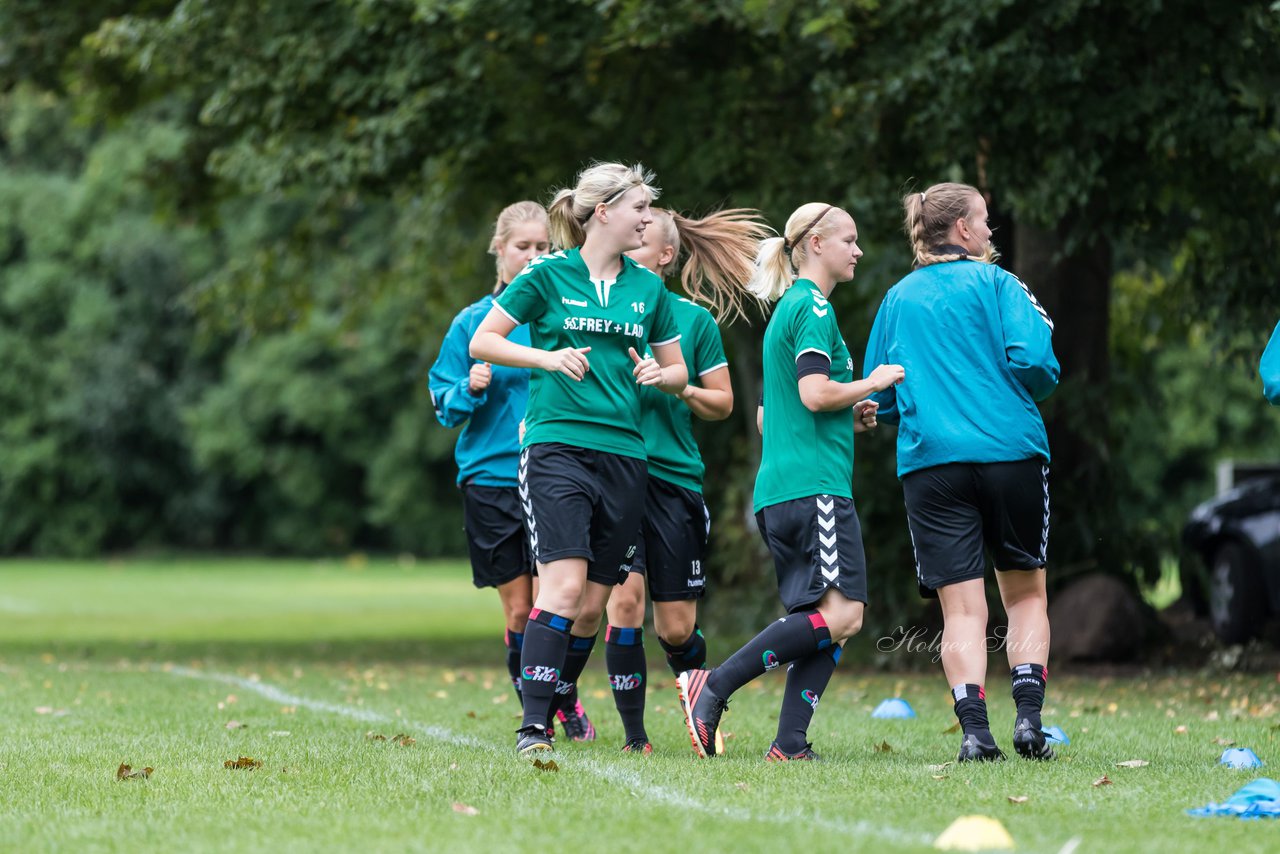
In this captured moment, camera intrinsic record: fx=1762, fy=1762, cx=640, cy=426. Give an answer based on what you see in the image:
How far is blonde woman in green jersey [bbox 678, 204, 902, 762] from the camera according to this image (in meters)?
6.28

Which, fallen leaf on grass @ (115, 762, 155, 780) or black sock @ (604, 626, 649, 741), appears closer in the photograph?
fallen leaf on grass @ (115, 762, 155, 780)

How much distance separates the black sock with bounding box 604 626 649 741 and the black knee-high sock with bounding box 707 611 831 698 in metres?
0.71

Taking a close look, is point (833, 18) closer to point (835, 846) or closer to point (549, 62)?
point (549, 62)

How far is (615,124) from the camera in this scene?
507 inches

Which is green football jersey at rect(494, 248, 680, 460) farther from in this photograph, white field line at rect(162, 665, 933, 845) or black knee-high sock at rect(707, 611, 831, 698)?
white field line at rect(162, 665, 933, 845)

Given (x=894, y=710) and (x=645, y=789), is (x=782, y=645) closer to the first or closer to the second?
(x=645, y=789)

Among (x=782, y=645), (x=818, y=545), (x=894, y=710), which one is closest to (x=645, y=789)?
(x=782, y=645)

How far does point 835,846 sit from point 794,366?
2.28 meters

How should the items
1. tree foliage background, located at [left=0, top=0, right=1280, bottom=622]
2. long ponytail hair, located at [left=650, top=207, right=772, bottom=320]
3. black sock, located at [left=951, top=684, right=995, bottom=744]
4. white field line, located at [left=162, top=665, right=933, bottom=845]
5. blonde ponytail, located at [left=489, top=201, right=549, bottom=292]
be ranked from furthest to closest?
tree foliage background, located at [left=0, top=0, right=1280, bottom=622]
blonde ponytail, located at [left=489, top=201, right=549, bottom=292]
long ponytail hair, located at [left=650, top=207, right=772, bottom=320]
black sock, located at [left=951, top=684, right=995, bottom=744]
white field line, located at [left=162, top=665, right=933, bottom=845]

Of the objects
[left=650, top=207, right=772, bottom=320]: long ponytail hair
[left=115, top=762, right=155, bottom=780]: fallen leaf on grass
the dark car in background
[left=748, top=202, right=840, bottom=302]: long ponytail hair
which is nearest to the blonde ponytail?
[left=650, top=207, right=772, bottom=320]: long ponytail hair

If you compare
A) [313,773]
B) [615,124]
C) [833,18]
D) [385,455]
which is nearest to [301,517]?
[385,455]

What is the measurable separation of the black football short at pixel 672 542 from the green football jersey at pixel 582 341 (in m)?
0.44

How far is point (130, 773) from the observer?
6160 millimetres

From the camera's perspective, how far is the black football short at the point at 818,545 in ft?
20.6
